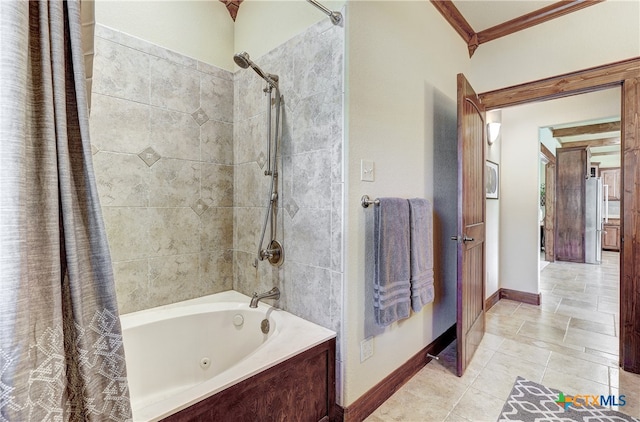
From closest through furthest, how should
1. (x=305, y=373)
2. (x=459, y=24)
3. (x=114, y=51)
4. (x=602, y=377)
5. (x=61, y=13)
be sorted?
1. (x=61, y=13)
2. (x=305, y=373)
3. (x=114, y=51)
4. (x=602, y=377)
5. (x=459, y=24)

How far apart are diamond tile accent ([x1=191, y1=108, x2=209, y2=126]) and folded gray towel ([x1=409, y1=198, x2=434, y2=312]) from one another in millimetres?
1525

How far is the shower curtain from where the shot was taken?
2.18ft

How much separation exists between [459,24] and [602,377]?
112 inches

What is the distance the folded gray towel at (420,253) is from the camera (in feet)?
6.08

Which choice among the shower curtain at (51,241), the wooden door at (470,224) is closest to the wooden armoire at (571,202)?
the wooden door at (470,224)

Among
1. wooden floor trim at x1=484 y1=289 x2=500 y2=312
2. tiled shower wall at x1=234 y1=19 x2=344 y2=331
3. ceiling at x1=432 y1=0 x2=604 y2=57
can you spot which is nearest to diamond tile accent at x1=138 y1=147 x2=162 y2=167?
tiled shower wall at x1=234 y1=19 x2=344 y2=331

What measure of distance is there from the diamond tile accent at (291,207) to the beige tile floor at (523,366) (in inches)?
48.4

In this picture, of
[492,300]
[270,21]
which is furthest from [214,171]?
[492,300]

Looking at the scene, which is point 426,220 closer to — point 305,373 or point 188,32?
point 305,373

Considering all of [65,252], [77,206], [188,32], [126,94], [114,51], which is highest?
[188,32]

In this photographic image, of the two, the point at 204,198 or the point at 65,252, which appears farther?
the point at 204,198

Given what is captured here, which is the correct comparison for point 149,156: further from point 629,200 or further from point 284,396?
point 629,200

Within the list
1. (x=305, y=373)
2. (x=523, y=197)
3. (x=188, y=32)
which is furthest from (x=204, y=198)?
(x=523, y=197)

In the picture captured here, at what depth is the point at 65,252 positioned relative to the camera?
772mm
